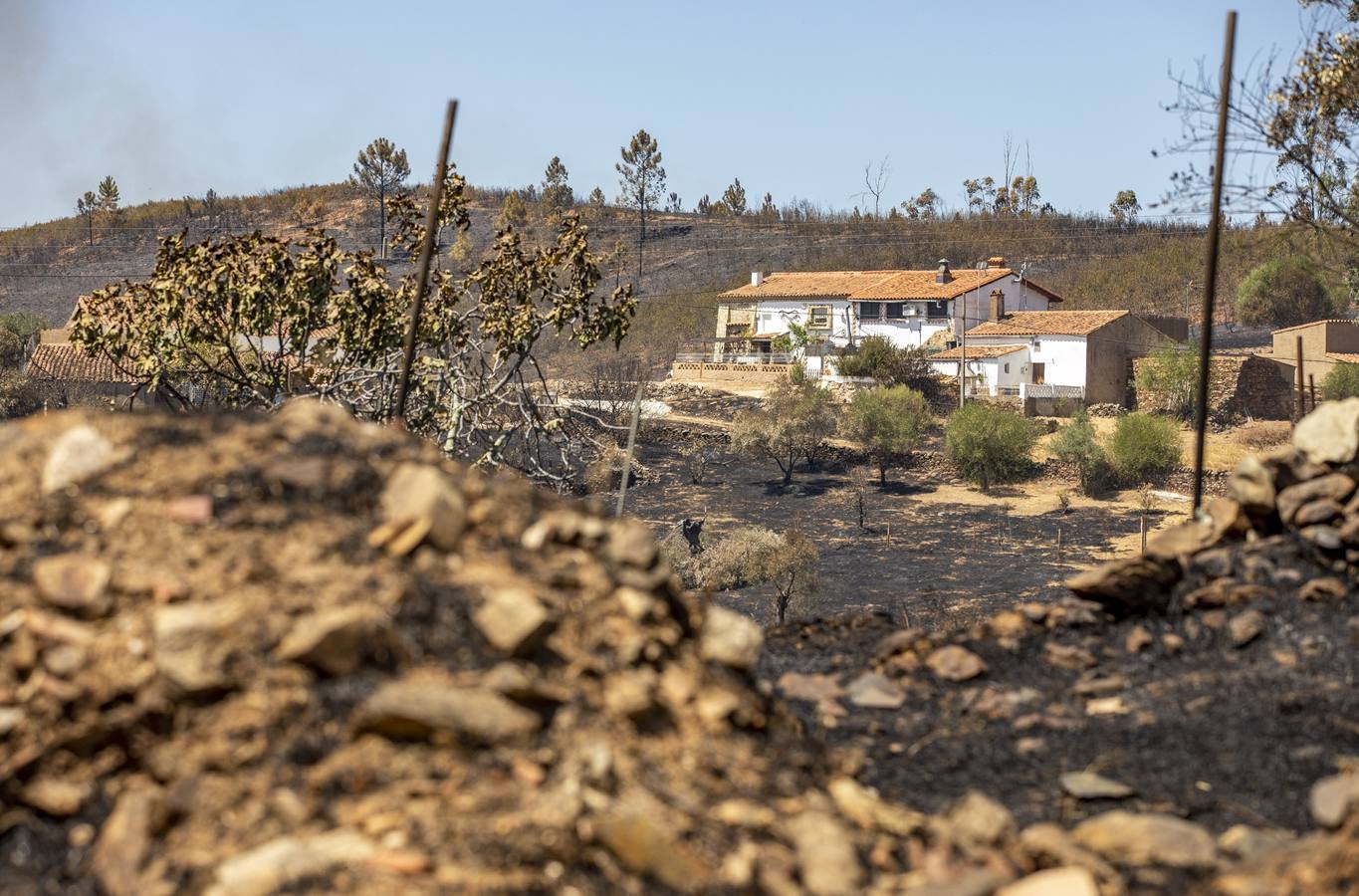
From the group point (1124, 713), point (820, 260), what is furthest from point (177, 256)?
point (820, 260)

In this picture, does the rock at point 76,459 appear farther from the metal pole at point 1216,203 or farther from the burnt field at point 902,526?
the burnt field at point 902,526

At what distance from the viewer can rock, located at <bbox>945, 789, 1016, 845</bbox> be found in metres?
5.72

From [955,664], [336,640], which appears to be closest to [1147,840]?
[955,664]

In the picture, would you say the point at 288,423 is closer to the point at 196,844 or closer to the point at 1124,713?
the point at 196,844

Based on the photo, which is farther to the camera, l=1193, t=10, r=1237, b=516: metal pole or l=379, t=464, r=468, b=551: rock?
l=1193, t=10, r=1237, b=516: metal pole

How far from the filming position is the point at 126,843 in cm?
512

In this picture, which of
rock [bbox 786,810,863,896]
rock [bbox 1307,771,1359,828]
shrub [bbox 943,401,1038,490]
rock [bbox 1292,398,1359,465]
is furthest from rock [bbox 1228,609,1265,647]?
shrub [bbox 943,401,1038,490]

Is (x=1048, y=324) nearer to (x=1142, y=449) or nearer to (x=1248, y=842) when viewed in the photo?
(x=1142, y=449)

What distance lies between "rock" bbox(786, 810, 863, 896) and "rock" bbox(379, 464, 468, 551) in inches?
73.9

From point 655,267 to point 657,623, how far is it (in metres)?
85.9

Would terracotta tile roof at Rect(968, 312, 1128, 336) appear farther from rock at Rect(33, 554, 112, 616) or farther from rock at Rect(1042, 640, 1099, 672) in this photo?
rock at Rect(33, 554, 112, 616)

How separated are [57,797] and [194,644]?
73 cm

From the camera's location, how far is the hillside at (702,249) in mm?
77750

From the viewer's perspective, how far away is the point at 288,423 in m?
6.83
